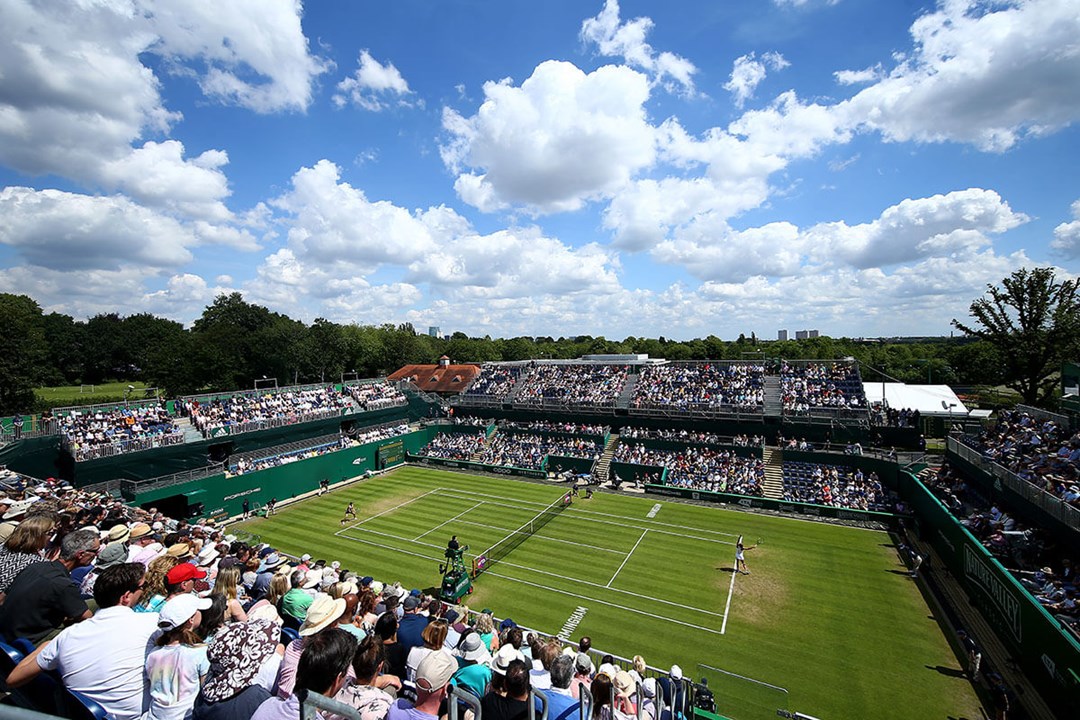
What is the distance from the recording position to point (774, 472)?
30547 millimetres

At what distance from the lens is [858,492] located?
87.6 feet

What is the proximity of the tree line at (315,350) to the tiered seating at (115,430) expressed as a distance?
829 inches

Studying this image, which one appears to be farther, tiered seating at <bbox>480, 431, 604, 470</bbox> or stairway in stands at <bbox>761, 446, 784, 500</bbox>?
tiered seating at <bbox>480, 431, 604, 470</bbox>

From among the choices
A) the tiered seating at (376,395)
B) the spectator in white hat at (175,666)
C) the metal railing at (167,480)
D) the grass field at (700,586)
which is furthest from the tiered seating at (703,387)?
the spectator in white hat at (175,666)

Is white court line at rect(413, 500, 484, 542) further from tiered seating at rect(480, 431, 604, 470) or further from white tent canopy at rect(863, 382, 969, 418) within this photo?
white tent canopy at rect(863, 382, 969, 418)

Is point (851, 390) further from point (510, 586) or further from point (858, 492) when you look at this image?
point (510, 586)

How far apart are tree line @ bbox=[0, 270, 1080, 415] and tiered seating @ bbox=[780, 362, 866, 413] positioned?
2.28m

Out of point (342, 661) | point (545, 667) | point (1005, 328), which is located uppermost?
point (1005, 328)

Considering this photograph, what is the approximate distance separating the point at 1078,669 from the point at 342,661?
1602cm

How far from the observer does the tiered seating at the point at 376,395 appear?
41719 millimetres

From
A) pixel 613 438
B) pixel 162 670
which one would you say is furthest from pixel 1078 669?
pixel 613 438

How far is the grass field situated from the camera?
13688mm

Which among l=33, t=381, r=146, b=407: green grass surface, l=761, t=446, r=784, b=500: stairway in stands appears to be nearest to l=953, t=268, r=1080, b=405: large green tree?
l=761, t=446, r=784, b=500: stairway in stands

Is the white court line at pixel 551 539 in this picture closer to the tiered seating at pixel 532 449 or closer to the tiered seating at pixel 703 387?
the tiered seating at pixel 532 449
